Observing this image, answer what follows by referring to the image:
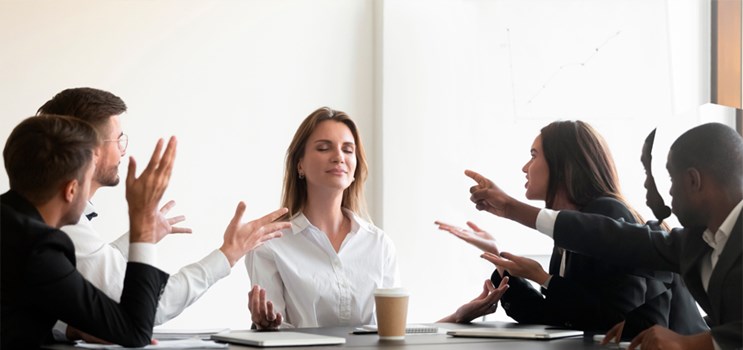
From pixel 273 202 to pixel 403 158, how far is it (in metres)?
0.72

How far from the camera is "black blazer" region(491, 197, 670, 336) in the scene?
2.46 m

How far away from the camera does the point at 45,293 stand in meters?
1.68

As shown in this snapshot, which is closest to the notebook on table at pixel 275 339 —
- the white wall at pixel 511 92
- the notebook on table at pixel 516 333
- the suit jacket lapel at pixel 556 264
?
the notebook on table at pixel 516 333

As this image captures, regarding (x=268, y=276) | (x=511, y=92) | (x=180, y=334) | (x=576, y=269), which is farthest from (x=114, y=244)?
(x=511, y=92)

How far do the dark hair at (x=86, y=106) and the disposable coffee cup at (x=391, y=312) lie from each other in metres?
0.88

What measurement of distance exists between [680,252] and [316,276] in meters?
1.31

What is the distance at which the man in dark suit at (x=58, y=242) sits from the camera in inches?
66.2

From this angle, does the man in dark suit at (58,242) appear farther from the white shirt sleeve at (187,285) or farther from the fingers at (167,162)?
the white shirt sleeve at (187,285)

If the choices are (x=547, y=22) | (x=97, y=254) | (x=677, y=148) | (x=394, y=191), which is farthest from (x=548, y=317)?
(x=547, y=22)

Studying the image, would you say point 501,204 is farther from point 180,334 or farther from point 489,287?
point 180,334

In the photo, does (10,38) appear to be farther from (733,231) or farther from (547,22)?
(733,231)

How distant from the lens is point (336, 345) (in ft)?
6.61

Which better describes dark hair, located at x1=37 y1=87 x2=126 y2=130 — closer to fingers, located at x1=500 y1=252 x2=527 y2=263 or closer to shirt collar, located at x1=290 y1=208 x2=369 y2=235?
shirt collar, located at x1=290 y1=208 x2=369 y2=235

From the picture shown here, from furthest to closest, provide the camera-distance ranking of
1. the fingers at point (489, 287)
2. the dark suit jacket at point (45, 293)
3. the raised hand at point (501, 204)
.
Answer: the fingers at point (489, 287)
the raised hand at point (501, 204)
the dark suit jacket at point (45, 293)
